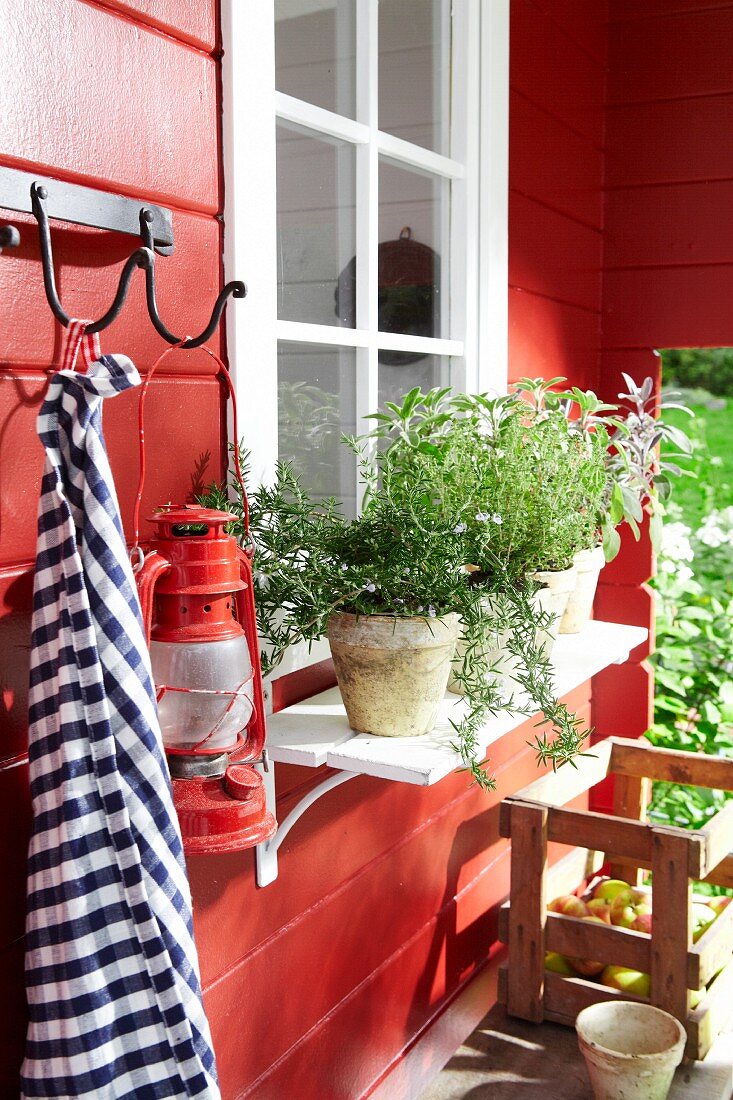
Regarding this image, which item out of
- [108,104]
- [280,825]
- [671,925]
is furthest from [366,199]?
[671,925]

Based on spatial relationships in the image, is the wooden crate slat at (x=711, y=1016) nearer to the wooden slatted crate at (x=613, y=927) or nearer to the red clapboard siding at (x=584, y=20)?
the wooden slatted crate at (x=613, y=927)

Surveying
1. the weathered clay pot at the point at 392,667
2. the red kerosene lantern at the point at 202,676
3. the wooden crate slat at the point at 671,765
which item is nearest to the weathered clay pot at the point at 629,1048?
the wooden crate slat at the point at 671,765

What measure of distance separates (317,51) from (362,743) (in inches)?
39.4

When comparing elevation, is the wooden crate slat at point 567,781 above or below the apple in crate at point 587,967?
above

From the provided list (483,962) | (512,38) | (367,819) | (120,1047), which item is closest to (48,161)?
(120,1047)

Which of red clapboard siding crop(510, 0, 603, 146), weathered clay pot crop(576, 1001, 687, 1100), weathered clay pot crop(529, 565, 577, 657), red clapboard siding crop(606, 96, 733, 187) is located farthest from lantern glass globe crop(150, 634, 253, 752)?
red clapboard siding crop(606, 96, 733, 187)

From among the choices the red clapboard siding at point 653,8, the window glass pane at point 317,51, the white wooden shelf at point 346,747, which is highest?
the red clapboard siding at point 653,8

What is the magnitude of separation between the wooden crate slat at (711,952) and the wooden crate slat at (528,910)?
0.28m

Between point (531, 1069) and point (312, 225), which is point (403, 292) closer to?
point (312, 225)

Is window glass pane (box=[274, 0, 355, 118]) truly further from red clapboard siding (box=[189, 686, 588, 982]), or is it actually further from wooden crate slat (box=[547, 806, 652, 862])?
wooden crate slat (box=[547, 806, 652, 862])

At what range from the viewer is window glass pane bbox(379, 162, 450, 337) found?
5.85ft

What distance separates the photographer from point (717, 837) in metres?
1.91

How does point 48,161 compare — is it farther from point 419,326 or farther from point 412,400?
point 419,326

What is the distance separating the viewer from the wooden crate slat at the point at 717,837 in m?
1.88
